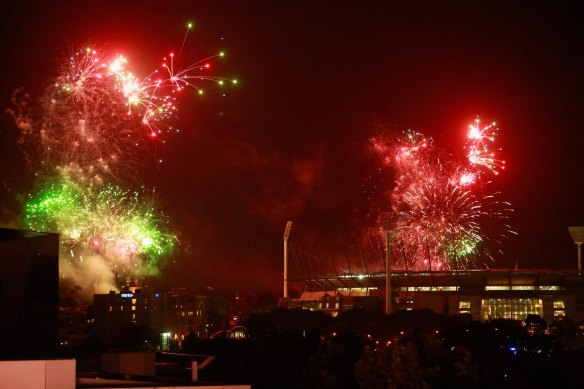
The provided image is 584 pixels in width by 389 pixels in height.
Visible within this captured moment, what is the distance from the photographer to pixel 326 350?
40.5 meters

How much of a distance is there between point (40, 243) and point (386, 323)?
201 ft

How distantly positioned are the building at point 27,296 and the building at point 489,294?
83.5 meters

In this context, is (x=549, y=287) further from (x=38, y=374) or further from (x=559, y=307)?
(x=38, y=374)

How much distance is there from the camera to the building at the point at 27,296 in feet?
46.8

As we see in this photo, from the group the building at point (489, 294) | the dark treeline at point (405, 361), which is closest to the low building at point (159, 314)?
the building at point (489, 294)

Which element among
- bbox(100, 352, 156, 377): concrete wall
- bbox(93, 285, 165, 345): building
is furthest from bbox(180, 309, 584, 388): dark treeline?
bbox(93, 285, 165, 345): building

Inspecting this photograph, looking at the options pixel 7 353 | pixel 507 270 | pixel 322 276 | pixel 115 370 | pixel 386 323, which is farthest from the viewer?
pixel 322 276

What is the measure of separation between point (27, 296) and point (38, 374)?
1.76 m

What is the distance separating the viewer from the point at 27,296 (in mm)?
14438

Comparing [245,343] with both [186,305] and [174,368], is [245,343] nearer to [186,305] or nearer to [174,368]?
[174,368]

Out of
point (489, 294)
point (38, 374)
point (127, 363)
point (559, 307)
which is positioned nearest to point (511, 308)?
point (489, 294)

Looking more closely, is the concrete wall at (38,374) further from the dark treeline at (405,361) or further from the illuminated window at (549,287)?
the illuminated window at (549,287)

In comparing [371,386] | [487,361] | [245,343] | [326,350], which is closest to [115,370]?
[371,386]

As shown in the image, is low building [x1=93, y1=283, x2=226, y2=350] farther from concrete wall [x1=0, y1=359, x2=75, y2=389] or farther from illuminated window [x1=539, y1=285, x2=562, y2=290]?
concrete wall [x1=0, y1=359, x2=75, y2=389]
